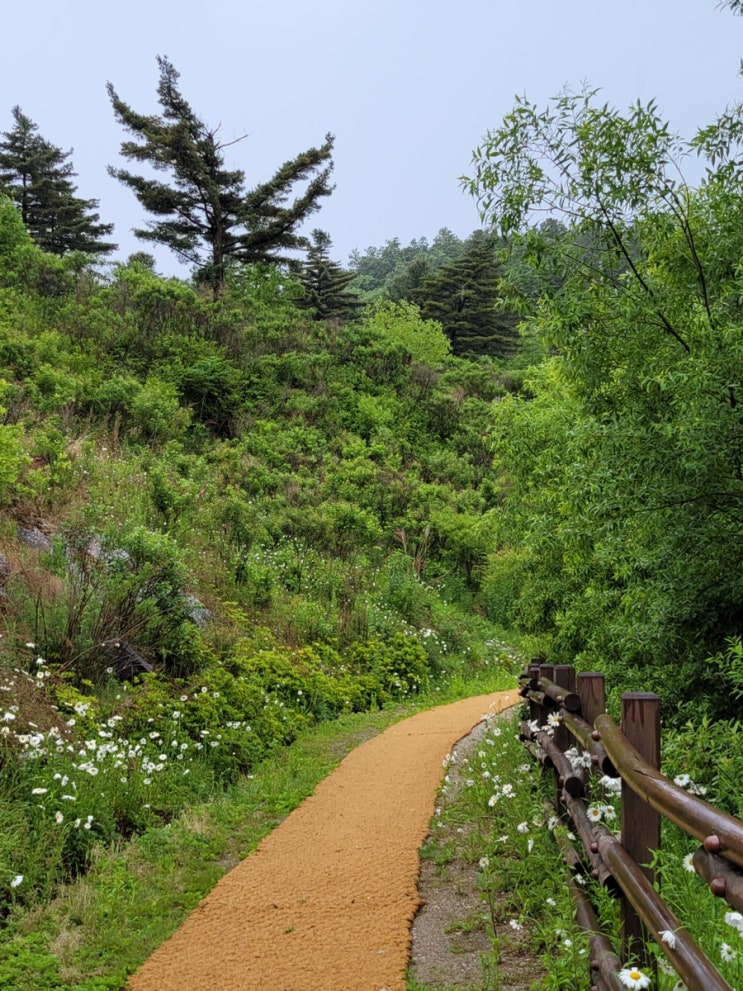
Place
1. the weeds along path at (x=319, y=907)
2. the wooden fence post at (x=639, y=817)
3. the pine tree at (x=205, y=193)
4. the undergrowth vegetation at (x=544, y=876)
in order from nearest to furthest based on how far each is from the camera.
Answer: the wooden fence post at (x=639, y=817) < the undergrowth vegetation at (x=544, y=876) < the weeds along path at (x=319, y=907) < the pine tree at (x=205, y=193)

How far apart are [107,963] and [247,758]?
382cm

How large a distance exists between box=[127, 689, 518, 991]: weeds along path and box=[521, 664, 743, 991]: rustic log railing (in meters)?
1.32

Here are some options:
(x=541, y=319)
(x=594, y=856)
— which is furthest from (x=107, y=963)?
(x=541, y=319)

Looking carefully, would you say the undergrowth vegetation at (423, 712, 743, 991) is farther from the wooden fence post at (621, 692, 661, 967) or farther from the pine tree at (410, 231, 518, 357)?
the pine tree at (410, 231, 518, 357)

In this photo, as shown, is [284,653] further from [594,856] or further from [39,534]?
[594,856]

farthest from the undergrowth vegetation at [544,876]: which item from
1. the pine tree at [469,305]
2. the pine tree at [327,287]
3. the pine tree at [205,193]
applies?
the pine tree at [327,287]

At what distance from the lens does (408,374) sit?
2794 cm

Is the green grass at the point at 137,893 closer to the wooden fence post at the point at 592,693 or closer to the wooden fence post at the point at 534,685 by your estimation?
the wooden fence post at the point at 534,685

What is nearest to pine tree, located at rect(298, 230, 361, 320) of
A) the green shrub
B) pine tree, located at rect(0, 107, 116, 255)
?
pine tree, located at rect(0, 107, 116, 255)

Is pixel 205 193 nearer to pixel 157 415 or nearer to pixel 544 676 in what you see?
pixel 157 415

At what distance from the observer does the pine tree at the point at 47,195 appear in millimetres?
36656

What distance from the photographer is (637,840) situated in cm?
258

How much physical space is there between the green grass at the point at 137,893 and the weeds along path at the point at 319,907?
16 centimetres

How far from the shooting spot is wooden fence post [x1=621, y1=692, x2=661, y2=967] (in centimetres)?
255
